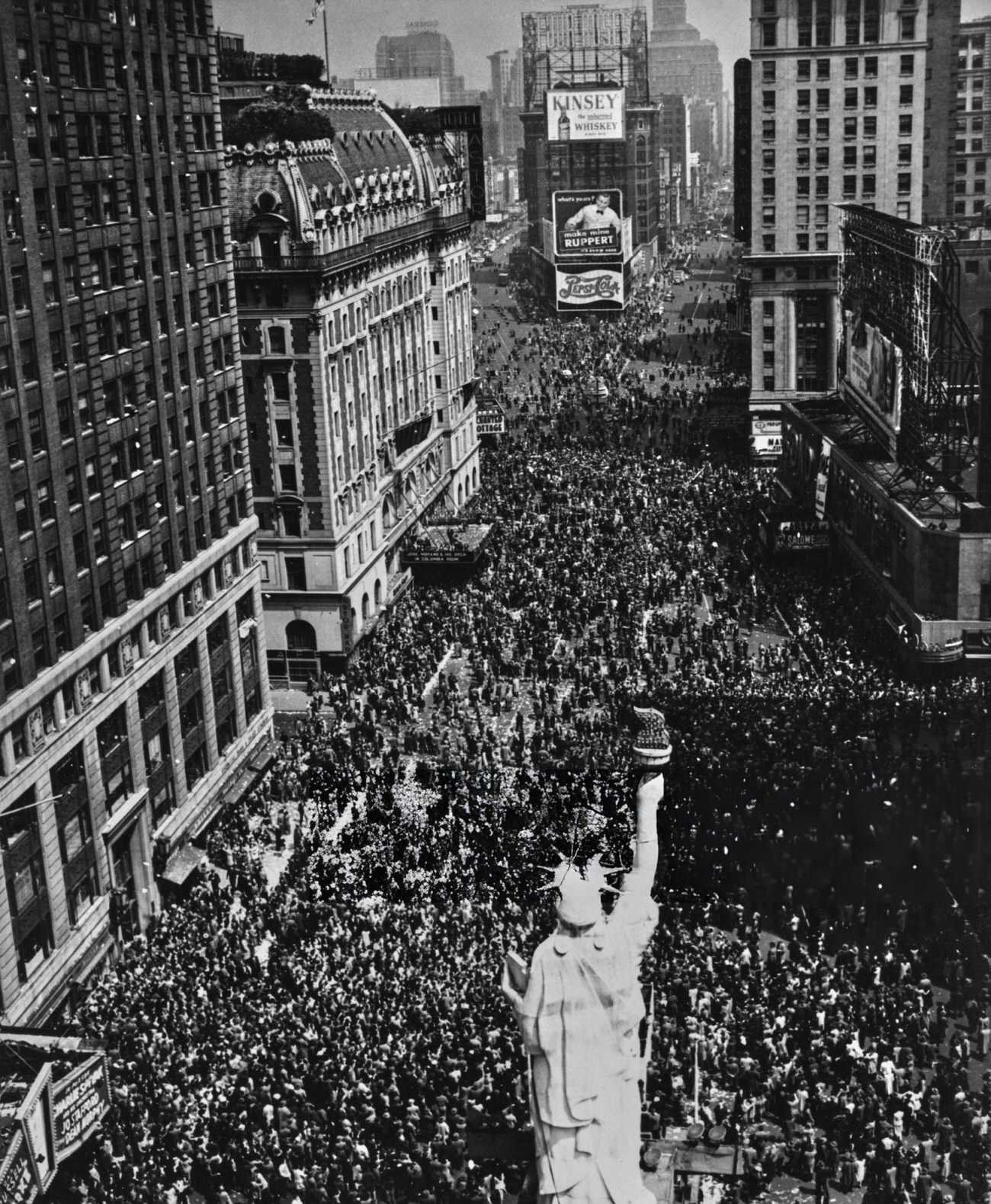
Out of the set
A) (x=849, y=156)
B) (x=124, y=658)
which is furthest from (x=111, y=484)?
(x=849, y=156)

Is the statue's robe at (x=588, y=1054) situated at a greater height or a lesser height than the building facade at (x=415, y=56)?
lesser

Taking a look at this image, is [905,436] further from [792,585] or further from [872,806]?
[872,806]

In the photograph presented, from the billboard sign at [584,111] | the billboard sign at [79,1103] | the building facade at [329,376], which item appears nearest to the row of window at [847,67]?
the building facade at [329,376]

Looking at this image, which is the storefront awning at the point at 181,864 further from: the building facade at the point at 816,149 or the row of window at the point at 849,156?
the row of window at the point at 849,156

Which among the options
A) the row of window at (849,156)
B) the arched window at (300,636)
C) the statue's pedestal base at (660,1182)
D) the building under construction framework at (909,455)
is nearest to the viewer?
the statue's pedestal base at (660,1182)

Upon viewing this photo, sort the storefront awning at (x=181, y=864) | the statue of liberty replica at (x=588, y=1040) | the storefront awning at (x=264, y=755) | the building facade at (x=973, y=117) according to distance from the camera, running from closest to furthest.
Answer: the statue of liberty replica at (x=588, y=1040)
the storefront awning at (x=181, y=864)
the storefront awning at (x=264, y=755)
the building facade at (x=973, y=117)
